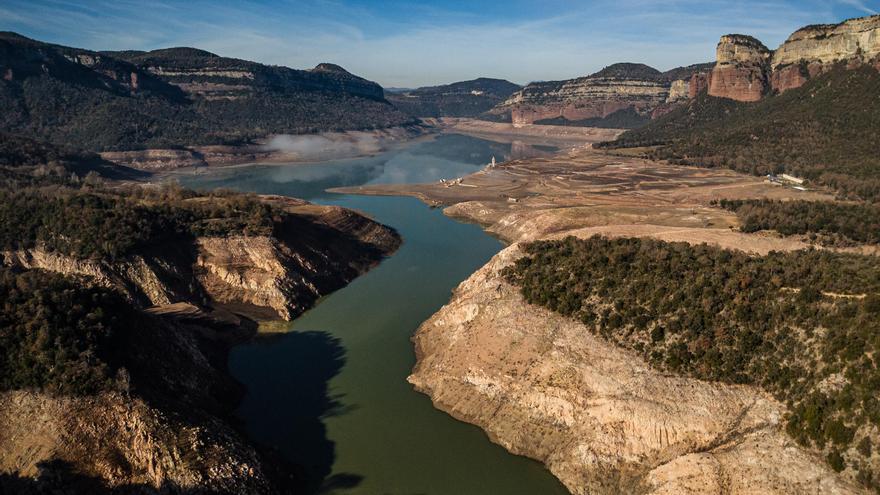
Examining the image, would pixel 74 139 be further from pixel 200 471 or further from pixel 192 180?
pixel 200 471

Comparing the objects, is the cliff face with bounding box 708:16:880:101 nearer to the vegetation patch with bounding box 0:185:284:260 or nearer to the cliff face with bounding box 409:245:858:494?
the cliff face with bounding box 409:245:858:494

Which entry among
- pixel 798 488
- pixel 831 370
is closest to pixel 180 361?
pixel 798 488

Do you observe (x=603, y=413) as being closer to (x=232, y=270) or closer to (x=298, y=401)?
(x=298, y=401)

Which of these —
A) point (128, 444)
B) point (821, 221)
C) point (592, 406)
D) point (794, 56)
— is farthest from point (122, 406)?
point (794, 56)

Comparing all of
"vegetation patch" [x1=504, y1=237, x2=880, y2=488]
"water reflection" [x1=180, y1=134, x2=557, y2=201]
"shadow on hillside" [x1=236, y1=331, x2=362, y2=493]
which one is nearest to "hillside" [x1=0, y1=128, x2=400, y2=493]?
"shadow on hillside" [x1=236, y1=331, x2=362, y2=493]

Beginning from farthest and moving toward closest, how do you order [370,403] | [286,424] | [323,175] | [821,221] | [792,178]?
[323,175] < [792,178] < [821,221] < [370,403] < [286,424]

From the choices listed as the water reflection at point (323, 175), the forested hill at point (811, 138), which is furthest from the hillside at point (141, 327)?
the forested hill at point (811, 138)
